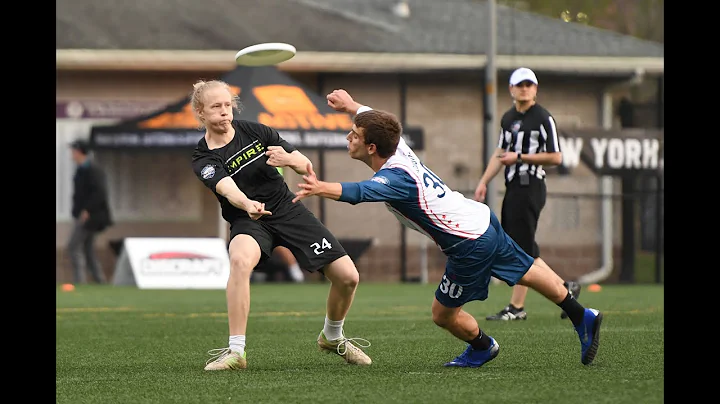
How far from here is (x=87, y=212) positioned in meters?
19.5

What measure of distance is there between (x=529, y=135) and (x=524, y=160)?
0.24 m

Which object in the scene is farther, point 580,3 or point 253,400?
point 580,3

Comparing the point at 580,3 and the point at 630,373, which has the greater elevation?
the point at 580,3

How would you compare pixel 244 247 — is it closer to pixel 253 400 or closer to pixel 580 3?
pixel 253 400

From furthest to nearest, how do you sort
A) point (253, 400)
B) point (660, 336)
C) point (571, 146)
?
point (571, 146) < point (660, 336) < point (253, 400)

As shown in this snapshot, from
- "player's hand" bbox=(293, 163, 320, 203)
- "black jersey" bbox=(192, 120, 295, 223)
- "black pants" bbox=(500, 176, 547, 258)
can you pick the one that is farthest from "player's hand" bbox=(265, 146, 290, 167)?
"black pants" bbox=(500, 176, 547, 258)

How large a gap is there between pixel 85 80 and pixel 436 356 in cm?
1541

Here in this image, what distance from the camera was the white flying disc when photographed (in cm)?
810

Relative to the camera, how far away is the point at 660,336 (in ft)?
29.2

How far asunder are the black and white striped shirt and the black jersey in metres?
3.49

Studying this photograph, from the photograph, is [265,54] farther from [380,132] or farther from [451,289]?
[451,289]

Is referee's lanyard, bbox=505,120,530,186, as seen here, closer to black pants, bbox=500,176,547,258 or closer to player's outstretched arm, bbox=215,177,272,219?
black pants, bbox=500,176,547,258
